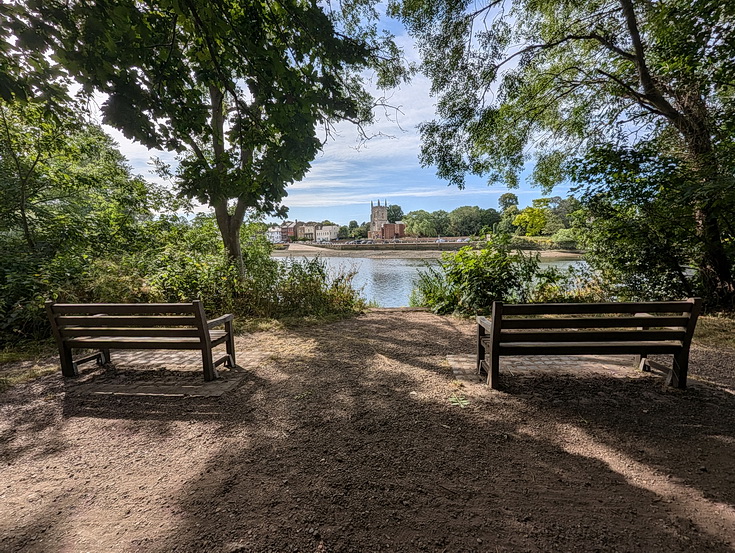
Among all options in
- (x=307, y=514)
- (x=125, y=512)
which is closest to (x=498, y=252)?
(x=307, y=514)

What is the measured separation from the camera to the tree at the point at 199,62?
294 centimetres

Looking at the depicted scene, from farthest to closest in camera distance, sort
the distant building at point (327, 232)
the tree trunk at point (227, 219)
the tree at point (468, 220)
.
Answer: the distant building at point (327, 232) → the tree at point (468, 220) → the tree trunk at point (227, 219)

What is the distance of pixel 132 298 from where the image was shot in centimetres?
578

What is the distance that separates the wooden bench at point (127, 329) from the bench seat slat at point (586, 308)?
313 centimetres

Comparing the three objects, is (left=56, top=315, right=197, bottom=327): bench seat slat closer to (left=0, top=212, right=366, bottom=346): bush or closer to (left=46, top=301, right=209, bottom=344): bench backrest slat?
(left=46, top=301, right=209, bottom=344): bench backrest slat

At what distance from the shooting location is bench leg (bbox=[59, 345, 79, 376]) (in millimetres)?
3466

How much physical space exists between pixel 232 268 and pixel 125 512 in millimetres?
5342

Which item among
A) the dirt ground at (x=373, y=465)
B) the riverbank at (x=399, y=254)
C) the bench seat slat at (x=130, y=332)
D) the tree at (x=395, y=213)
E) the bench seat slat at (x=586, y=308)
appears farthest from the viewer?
the tree at (x=395, y=213)

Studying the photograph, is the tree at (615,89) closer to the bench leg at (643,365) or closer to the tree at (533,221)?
the bench leg at (643,365)

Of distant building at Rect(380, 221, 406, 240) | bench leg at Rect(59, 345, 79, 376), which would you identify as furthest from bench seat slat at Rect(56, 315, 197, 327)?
distant building at Rect(380, 221, 406, 240)

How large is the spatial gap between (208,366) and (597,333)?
4024 millimetres

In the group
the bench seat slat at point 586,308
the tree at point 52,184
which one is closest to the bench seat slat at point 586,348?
the bench seat slat at point 586,308

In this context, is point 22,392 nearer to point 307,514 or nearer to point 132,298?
point 132,298

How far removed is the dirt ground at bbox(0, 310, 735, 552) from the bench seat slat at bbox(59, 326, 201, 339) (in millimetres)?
564
